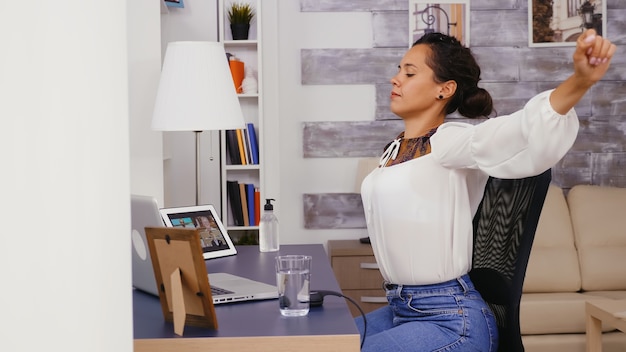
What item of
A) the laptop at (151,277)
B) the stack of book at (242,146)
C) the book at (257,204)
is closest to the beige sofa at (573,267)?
the book at (257,204)

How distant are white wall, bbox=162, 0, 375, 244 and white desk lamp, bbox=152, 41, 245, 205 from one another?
1790 millimetres

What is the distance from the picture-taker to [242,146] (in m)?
4.43

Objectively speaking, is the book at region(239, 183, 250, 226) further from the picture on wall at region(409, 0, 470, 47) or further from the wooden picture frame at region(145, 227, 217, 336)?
the wooden picture frame at region(145, 227, 217, 336)

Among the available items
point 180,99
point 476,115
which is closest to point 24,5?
point 476,115

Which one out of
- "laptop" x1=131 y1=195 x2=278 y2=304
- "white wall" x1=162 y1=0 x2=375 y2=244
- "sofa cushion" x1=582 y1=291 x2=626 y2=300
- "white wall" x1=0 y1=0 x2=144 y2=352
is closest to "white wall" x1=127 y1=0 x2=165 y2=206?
"laptop" x1=131 y1=195 x2=278 y2=304

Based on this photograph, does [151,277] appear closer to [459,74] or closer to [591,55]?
[459,74]

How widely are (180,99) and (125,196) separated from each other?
7.66ft

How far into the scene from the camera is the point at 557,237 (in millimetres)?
4305

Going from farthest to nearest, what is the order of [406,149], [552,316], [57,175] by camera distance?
[552,316] → [406,149] → [57,175]

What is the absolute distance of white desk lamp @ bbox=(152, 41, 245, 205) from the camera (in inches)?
110

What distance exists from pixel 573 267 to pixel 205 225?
230 centimetres

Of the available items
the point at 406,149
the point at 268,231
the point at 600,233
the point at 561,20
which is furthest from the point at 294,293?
the point at 561,20

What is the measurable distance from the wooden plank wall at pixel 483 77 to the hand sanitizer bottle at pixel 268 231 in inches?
76.9

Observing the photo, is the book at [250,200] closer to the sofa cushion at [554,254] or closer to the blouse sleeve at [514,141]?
the sofa cushion at [554,254]
